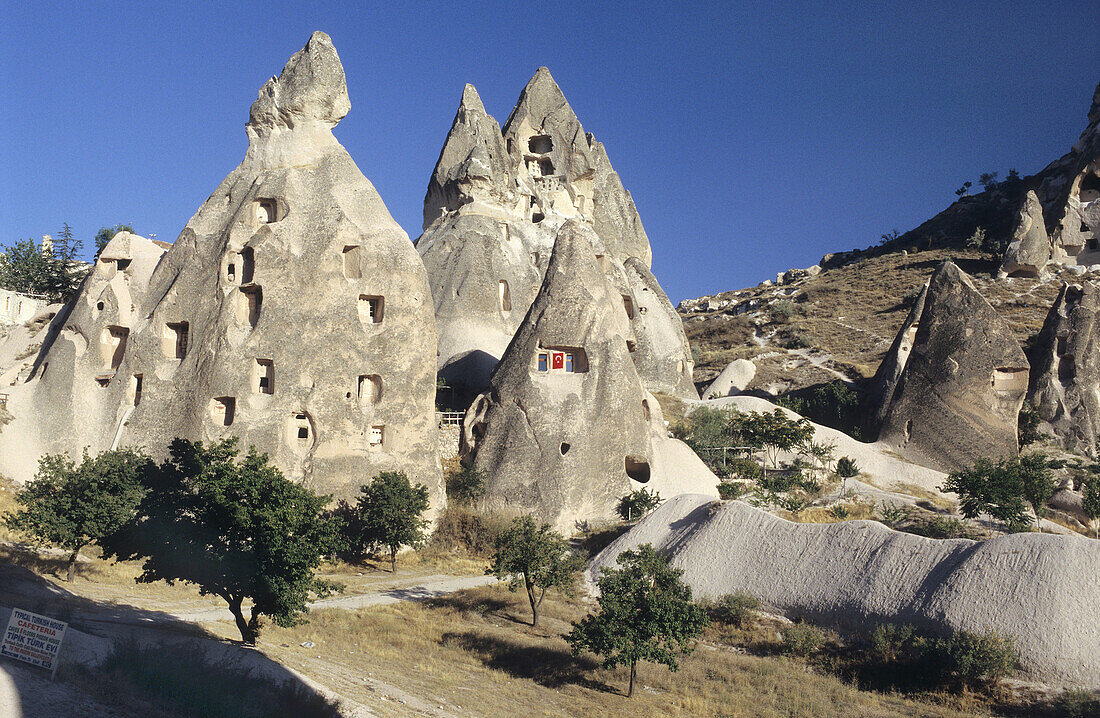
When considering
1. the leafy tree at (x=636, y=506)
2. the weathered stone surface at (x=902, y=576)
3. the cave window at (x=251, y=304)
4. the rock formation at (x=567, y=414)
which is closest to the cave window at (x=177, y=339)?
the cave window at (x=251, y=304)

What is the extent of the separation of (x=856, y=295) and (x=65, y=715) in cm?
6920

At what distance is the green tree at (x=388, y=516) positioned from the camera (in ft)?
81.1

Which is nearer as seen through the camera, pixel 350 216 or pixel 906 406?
pixel 350 216

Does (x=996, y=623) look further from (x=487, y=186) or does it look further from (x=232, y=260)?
(x=487, y=186)

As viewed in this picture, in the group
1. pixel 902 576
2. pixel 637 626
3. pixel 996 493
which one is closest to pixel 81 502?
pixel 637 626

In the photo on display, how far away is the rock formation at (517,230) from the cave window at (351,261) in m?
10.2

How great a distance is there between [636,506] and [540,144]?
31568 mm

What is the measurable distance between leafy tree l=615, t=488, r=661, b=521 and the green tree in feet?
20.4

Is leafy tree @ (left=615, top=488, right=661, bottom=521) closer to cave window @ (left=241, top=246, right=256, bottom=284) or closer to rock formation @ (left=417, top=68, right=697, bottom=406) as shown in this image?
rock formation @ (left=417, top=68, right=697, bottom=406)

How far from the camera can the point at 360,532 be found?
82.4ft

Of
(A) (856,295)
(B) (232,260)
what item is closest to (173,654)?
Answer: (B) (232,260)

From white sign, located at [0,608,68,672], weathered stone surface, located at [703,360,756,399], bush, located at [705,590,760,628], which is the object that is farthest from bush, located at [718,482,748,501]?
white sign, located at [0,608,68,672]

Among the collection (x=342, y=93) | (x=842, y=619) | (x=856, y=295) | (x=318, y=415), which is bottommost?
(x=842, y=619)

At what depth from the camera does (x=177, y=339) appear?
89.0ft
